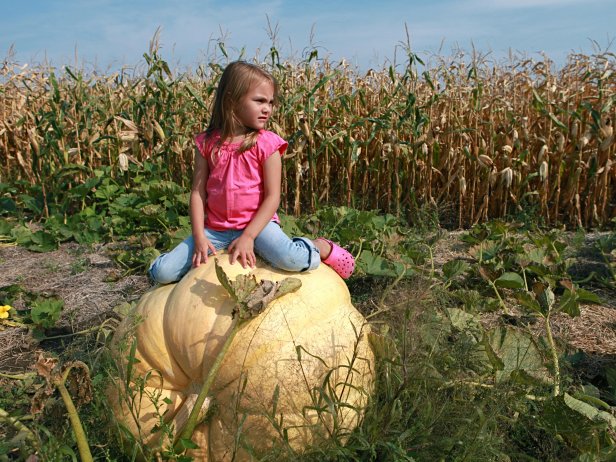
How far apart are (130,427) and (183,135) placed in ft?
15.6

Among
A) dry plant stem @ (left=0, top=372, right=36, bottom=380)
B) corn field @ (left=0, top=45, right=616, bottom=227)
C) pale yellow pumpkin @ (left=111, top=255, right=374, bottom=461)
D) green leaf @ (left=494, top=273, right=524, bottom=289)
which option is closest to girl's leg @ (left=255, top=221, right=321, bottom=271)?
pale yellow pumpkin @ (left=111, top=255, right=374, bottom=461)

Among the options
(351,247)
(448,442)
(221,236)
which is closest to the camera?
(448,442)

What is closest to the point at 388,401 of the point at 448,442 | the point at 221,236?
the point at 448,442

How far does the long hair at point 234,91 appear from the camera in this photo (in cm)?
276

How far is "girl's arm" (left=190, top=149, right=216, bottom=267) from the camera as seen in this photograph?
252 cm

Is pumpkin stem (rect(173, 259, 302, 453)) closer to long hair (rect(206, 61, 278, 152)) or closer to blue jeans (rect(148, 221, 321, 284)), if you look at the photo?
blue jeans (rect(148, 221, 321, 284))

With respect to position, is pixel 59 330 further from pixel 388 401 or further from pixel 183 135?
pixel 183 135

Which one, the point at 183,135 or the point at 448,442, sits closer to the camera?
the point at 448,442

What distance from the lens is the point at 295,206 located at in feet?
21.0

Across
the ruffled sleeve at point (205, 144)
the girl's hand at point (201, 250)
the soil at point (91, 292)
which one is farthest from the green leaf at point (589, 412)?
the ruffled sleeve at point (205, 144)

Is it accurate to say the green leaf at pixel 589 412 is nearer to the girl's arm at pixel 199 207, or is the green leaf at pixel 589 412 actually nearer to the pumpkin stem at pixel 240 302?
the pumpkin stem at pixel 240 302

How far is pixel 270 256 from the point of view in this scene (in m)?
2.44

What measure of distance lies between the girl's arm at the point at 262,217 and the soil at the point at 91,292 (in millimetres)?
894

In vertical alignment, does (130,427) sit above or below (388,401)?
below
